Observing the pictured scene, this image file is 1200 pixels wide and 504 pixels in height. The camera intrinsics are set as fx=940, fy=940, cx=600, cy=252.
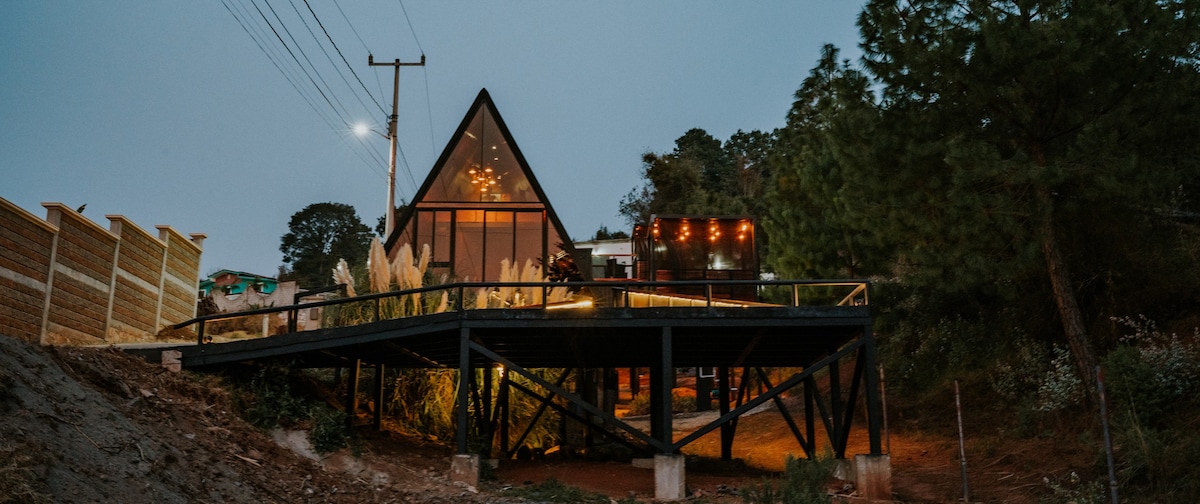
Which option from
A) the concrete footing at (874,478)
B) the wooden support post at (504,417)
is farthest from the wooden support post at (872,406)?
the wooden support post at (504,417)

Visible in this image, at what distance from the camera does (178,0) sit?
100750 millimetres

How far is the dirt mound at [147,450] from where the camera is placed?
8.30m

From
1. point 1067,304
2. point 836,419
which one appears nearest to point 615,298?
point 836,419

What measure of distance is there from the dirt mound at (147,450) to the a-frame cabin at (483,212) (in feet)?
30.0

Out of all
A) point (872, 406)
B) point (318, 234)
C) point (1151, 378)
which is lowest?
point (872, 406)

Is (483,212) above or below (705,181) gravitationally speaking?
below

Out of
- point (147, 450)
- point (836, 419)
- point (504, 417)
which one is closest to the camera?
point (147, 450)

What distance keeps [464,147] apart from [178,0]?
301 ft

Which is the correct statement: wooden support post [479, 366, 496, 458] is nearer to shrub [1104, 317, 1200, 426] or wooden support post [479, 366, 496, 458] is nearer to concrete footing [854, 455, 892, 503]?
concrete footing [854, 455, 892, 503]

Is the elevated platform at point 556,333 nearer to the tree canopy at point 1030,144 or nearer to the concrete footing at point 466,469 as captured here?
the concrete footing at point 466,469

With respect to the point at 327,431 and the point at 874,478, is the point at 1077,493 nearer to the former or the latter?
the point at 874,478

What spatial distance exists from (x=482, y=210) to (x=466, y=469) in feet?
36.6

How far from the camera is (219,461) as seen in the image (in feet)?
34.4

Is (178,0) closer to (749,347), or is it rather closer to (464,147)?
(464,147)
